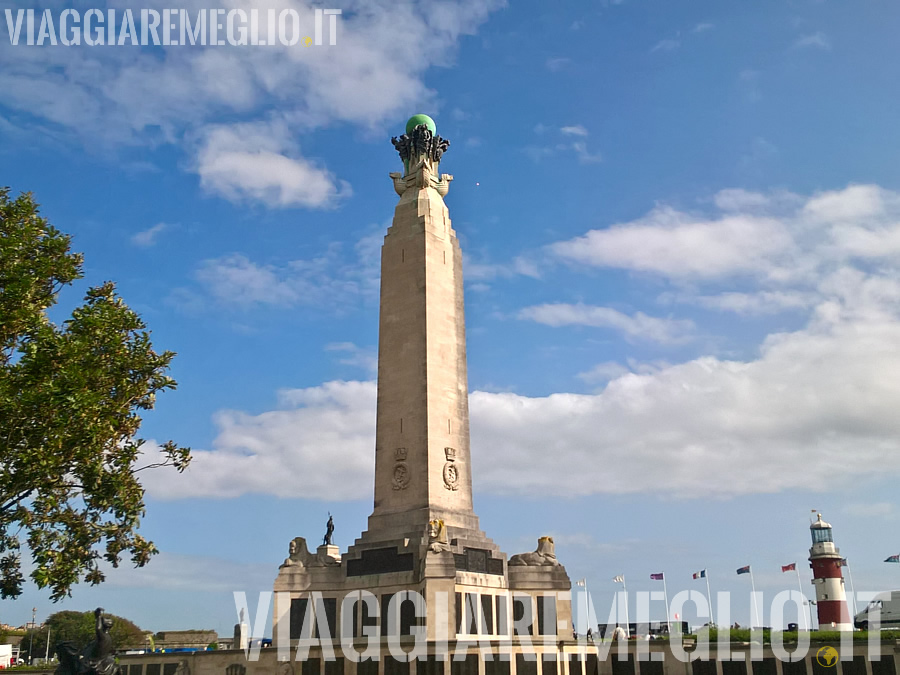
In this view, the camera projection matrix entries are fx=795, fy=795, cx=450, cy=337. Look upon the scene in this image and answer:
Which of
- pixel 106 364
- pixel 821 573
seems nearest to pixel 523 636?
pixel 106 364

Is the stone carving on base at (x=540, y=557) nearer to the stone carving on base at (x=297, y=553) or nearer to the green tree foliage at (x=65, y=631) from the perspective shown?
the stone carving on base at (x=297, y=553)

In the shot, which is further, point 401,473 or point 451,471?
point 451,471

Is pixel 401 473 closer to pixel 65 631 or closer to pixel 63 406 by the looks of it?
pixel 63 406

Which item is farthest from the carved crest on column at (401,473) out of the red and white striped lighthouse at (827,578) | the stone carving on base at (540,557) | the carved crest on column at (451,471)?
the red and white striped lighthouse at (827,578)

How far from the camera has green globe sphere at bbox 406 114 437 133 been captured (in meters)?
46.8

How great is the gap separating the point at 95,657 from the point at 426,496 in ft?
56.9

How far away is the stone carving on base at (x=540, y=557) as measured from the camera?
128 feet

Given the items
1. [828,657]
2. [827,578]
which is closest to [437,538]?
[828,657]

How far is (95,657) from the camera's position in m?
23.5

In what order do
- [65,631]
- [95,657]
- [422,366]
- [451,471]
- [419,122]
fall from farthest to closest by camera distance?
[65,631] → [419,122] → [422,366] → [451,471] → [95,657]

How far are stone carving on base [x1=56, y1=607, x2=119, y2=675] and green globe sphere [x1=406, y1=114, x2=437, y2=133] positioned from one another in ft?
105

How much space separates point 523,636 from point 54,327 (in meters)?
23.8

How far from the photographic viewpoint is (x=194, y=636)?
2549 inches

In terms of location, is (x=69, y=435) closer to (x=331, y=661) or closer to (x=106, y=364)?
(x=106, y=364)
